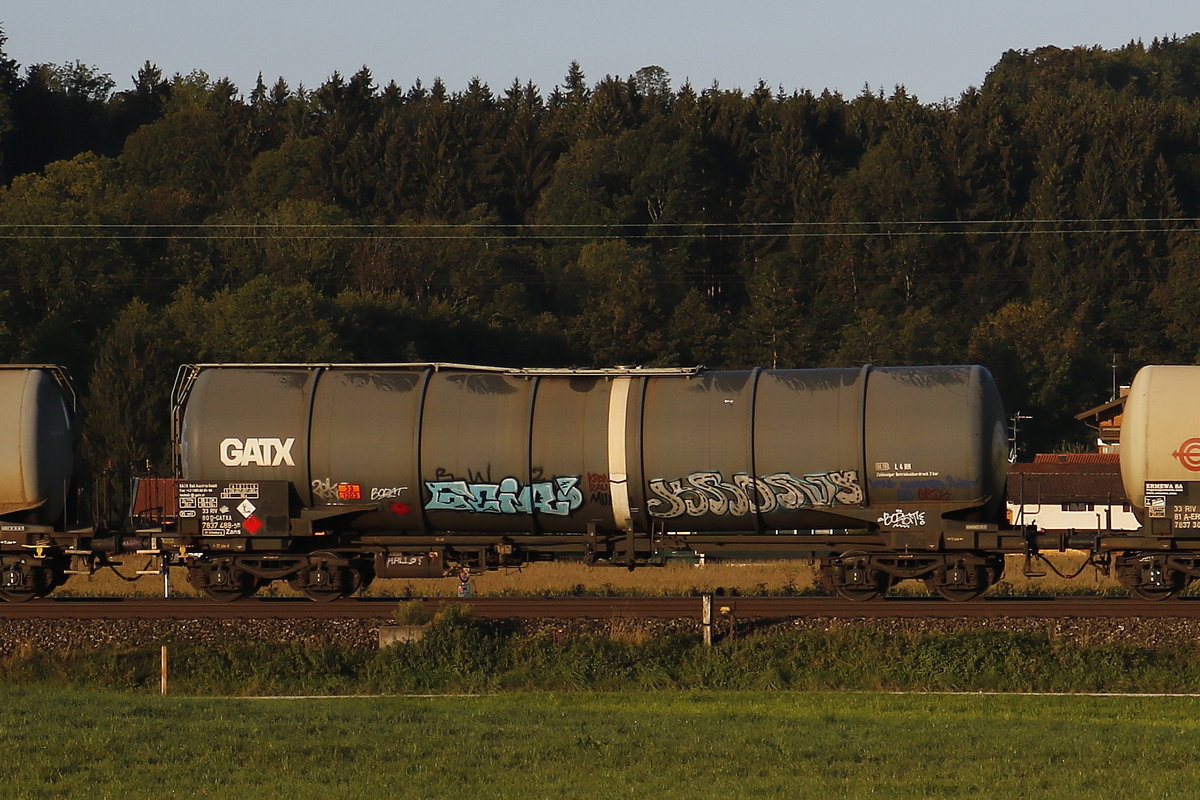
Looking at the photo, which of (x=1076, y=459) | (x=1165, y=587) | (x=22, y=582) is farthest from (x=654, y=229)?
(x=1165, y=587)

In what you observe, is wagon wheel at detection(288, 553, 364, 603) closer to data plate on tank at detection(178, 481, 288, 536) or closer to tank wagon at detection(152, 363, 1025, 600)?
tank wagon at detection(152, 363, 1025, 600)

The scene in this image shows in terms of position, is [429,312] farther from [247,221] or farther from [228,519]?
[228,519]

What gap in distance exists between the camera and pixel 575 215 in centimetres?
13625

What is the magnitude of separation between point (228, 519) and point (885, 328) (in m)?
88.0

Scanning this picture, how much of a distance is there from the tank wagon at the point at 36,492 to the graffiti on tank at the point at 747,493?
9538 mm

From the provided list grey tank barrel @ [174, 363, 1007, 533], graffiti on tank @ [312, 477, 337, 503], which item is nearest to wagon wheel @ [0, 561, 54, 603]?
grey tank barrel @ [174, 363, 1007, 533]

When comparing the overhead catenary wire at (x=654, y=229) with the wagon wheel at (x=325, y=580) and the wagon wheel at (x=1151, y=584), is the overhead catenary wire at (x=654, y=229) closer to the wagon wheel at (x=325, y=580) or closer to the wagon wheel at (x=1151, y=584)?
the wagon wheel at (x=325, y=580)

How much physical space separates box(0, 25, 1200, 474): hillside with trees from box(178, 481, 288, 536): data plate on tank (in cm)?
5823

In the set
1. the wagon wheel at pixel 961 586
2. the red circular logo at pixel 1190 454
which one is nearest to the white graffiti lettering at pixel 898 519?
the wagon wheel at pixel 961 586

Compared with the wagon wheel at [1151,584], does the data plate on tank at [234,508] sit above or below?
above

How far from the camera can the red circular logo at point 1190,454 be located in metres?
25.0

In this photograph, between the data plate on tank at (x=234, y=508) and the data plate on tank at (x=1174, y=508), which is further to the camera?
the data plate on tank at (x=234, y=508)

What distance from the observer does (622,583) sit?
38.3 meters

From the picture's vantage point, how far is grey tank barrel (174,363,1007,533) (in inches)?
993
